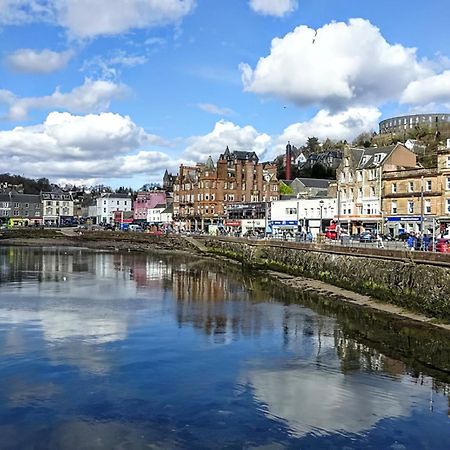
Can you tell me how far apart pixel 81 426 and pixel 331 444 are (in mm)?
5833

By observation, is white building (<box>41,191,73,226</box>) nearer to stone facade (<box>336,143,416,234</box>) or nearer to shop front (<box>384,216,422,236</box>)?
stone facade (<box>336,143,416,234</box>)

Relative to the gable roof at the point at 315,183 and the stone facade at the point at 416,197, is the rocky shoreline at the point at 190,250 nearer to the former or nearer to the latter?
the stone facade at the point at 416,197

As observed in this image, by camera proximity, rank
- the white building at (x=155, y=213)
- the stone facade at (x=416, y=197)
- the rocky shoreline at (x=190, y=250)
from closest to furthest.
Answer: the rocky shoreline at (x=190, y=250) < the stone facade at (x=416, y=197) < the white building at (x=155, y=213)

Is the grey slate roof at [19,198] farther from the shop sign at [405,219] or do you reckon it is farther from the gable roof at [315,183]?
A: the shop sign at [405,219]

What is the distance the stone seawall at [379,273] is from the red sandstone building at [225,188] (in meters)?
45.3

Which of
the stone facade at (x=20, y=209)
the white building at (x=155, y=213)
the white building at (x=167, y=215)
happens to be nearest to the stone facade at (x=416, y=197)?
the white building at (x=167, y=215)

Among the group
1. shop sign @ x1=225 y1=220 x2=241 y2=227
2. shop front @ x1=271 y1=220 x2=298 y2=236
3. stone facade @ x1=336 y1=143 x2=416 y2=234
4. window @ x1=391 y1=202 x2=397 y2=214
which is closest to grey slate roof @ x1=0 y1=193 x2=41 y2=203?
shop sign @ x1=225 y1=220 x2=241 y2=227

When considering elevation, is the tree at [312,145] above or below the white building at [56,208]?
above

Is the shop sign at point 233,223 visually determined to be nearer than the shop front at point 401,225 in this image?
No

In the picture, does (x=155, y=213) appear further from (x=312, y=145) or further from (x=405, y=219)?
(x=405, y=219)

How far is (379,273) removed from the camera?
105 ft

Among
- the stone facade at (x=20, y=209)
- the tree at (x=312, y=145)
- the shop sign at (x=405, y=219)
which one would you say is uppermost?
the tree at (x=312, y=145)

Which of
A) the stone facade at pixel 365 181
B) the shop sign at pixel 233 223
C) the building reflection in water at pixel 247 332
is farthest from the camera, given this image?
the shop sign at pixel 233 223

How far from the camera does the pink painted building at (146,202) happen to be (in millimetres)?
134000
